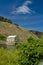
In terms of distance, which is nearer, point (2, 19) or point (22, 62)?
point (22, 62)

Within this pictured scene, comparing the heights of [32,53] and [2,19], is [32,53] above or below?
below

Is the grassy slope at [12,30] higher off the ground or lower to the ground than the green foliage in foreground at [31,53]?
higher

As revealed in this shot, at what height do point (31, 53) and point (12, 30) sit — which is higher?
point (12, 30)

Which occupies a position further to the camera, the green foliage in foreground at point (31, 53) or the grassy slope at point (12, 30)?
the grassy slope at point (12, 30)

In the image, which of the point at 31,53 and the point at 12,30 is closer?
the point at 31,53

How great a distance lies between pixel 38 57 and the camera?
1071cm

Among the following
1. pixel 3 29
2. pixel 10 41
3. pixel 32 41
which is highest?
pixel 3 29

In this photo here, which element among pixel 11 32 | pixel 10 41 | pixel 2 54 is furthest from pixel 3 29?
pixel 2 54

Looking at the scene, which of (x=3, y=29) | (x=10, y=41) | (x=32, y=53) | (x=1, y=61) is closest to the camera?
(x=32, y=53)

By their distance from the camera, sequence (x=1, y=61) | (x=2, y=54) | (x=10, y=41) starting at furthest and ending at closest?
(x=10, y=41)
(x=2, y=54)
(x=1, y=61)

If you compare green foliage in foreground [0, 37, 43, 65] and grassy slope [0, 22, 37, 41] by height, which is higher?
grassy slope [0, 22, 37, 41]

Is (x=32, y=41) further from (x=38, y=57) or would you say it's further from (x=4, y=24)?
(x=4, y=24)

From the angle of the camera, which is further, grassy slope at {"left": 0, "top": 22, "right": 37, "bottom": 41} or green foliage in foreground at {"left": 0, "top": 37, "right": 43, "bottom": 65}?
grassy slope at {"left": 0, "top": 22, "right": 37, "bottom": 41}

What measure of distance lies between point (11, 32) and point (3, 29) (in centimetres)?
358
